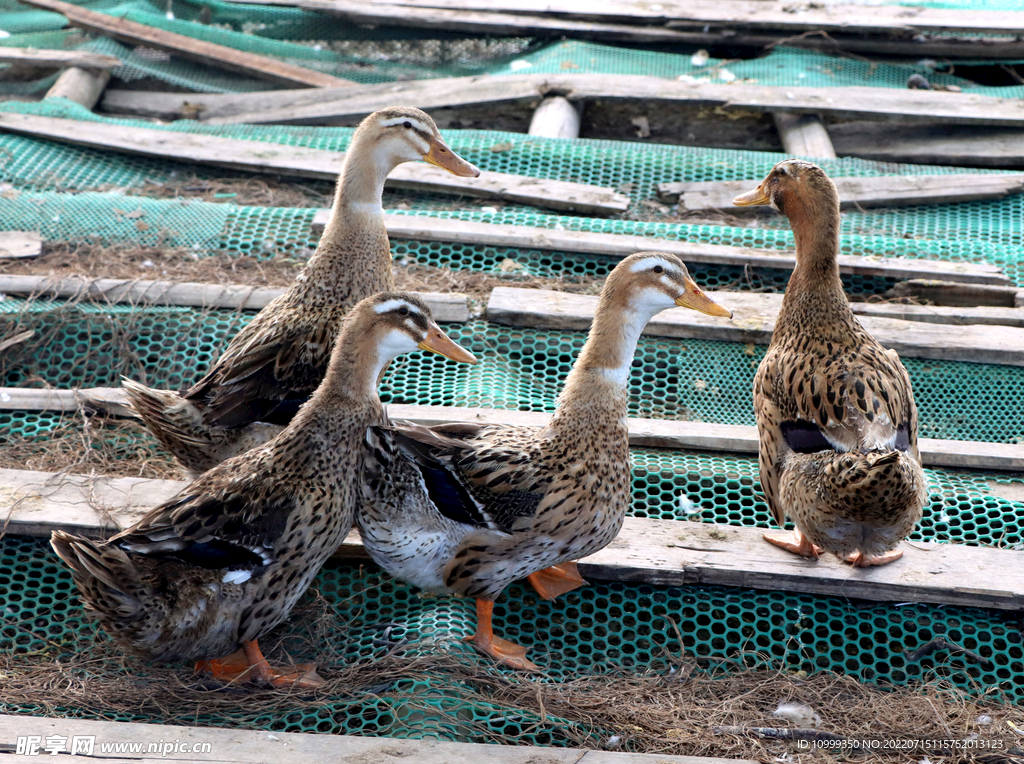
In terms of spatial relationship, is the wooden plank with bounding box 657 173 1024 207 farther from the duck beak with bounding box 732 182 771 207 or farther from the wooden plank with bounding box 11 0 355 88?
the wooden plank with bounding box 11 0 355 88

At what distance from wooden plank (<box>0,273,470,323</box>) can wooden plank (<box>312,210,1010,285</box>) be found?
2.20 feet

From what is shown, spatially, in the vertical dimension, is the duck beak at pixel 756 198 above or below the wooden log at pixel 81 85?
below

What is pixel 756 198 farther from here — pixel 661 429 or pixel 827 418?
pixel 827 418

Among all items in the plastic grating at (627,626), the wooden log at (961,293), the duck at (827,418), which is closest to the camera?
the duck at (827,418)

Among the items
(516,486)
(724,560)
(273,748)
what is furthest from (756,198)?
(273,748)

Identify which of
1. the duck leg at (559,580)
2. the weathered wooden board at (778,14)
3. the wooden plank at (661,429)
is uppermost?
the weathered wooden board at (778,14)

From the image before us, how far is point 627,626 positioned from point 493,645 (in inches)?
22.7

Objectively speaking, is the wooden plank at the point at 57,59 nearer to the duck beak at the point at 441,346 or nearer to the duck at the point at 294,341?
the duck at the point at 294,341

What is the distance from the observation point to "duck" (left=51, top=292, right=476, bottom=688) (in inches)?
129

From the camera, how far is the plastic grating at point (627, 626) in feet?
12.2

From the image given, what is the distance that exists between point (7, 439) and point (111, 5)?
614cm

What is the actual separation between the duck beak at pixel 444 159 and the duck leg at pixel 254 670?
2.60 m

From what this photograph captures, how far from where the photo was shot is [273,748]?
308 centimetres

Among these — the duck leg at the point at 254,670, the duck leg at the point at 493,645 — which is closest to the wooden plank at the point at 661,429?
the duck leg at the point at 493,645
